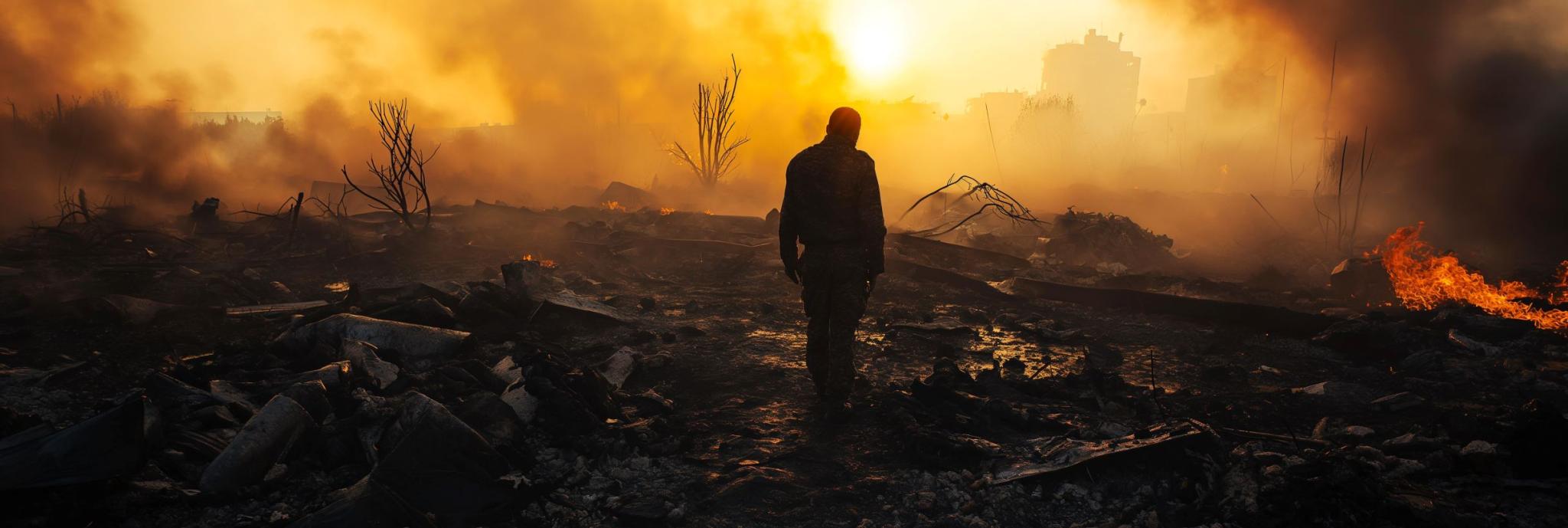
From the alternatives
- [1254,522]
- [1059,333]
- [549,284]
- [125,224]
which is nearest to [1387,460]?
[1254,522]

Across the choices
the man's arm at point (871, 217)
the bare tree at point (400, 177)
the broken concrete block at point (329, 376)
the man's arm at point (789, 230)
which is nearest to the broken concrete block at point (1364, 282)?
the man's arm at point (871, 217)

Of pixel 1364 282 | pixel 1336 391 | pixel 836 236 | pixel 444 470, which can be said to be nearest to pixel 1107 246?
pixel 1364 282

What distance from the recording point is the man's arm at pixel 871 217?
4320 millimetres

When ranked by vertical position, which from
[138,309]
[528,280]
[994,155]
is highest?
[994,155]

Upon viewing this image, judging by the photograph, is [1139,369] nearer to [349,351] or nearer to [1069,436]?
[1069,436]

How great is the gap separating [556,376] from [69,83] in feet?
78.1

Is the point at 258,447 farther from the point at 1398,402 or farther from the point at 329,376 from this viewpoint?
the point at 1398,402

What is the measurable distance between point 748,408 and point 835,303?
0.98 meters

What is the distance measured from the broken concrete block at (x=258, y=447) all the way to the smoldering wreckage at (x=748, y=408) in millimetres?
11

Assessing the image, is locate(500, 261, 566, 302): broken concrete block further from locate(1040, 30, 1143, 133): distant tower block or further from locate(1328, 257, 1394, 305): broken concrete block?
locate(1040, 30, 1143, 133): distant tower block

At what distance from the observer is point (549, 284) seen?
7.79 metres

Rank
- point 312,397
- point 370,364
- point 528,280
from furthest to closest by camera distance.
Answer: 1. point 528,280
2. point 370,364
3. point 312,397

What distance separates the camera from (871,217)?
4.34 m

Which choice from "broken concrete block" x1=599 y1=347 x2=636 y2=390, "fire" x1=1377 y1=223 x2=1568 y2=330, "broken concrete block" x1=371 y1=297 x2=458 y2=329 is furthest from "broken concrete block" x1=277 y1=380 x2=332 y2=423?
"fire" x1=1377 y1=223 x2=1568 y2=330
